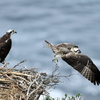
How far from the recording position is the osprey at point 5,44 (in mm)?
9898

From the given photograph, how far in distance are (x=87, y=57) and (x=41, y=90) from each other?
4.27 metres

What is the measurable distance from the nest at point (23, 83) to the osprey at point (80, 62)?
3.09 m

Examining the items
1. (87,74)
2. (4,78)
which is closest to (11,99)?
(4,78)

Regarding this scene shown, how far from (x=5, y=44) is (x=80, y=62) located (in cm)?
253

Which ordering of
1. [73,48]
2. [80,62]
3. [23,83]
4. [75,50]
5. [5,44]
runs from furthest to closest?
[73,48] → [75,50] → [80,62] → [5,44] → [23,83]

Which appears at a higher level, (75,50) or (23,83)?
(75,50)

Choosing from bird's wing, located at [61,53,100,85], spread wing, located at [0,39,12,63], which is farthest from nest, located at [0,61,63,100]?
bird's wing, located at [61,53,100,85]

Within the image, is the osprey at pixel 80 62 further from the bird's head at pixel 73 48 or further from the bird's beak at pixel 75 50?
the bird's head at pixel 73 48

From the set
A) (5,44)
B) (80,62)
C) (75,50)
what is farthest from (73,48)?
(5,44)

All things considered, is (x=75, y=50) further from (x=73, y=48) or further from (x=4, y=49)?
(x=4, y=49)

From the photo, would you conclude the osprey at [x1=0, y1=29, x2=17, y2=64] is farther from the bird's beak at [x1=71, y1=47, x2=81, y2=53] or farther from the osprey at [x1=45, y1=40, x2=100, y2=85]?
the bird's beak at [x1=71, y1=47, x2=81, y2=53]

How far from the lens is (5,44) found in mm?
9930

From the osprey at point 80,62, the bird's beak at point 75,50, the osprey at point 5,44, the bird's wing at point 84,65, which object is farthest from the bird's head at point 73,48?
the osprey at point 5,44

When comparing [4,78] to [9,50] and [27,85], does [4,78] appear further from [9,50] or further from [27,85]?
[9,50]
